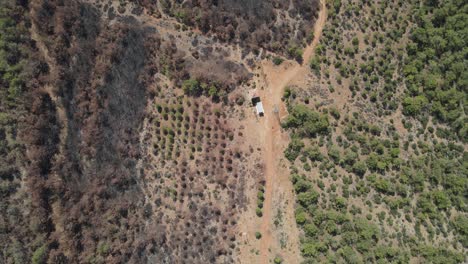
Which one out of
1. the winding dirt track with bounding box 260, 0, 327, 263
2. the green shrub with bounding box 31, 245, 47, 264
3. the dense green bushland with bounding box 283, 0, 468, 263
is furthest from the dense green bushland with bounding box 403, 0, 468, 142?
the green shrub with bounding box 31, 245, 47, 264

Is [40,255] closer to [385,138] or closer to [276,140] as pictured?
[276,140]

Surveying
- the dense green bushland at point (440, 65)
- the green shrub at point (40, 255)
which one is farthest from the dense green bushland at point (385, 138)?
the green shrub at point (40, 255)

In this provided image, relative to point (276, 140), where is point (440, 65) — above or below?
above

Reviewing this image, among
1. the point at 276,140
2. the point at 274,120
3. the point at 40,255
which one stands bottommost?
the point at 40,255

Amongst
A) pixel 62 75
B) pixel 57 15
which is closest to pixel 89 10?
pixel 57 15

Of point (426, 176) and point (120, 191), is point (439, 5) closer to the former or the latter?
point (426, 176)

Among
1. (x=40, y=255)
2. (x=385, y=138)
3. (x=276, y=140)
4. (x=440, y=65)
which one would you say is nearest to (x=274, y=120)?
(x=276, y=140)

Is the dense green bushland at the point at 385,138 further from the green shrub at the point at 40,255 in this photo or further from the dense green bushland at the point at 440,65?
the green shrub at the point at 40,255

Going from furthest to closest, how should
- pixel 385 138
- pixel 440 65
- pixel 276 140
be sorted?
pixel 440 65 < pixel 385 138 < pixel 276 140
